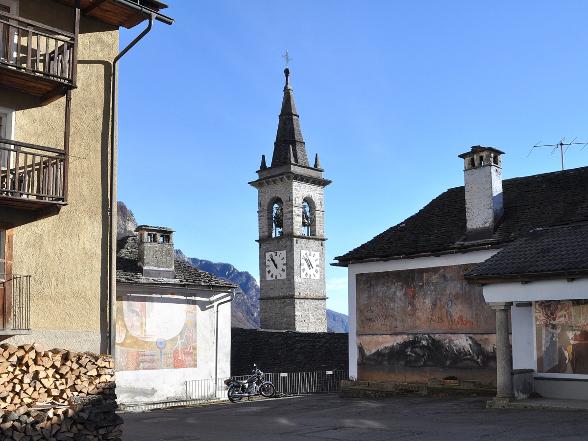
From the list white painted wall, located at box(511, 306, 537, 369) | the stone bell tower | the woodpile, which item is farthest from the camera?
the stone bell tower

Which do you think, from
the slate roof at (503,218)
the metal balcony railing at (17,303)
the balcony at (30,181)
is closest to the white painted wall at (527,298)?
the slate roof at (503,218)

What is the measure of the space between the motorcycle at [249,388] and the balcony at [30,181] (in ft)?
46.7

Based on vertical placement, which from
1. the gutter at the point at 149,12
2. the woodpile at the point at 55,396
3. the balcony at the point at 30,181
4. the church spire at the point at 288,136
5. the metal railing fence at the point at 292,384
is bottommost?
the metal railing fence at the point at 292,384

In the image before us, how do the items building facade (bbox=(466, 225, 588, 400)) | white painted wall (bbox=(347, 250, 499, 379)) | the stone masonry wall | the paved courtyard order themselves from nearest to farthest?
the paved courtyard → building facade (bbox=(466, 225, 588, 400)) → white painted wall (bbox=(347, 250, 499, 379)) → the stone masonry wall

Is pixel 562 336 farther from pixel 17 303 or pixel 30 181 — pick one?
pixel 30 181

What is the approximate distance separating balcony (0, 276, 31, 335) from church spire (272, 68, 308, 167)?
45.1 m

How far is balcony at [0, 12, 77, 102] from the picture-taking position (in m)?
12.0

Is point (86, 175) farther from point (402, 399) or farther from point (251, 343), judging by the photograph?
point (251, 343)

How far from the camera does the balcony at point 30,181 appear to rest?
11836mm

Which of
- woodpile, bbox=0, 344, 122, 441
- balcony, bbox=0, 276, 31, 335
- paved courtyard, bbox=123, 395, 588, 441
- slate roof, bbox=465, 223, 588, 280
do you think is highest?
slate roof, bbox=465, 223, 588, 280

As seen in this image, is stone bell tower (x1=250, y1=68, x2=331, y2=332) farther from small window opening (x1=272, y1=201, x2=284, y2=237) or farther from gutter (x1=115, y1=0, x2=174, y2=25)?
gutter (x1=115, y1=0, x2=174, y2=25)

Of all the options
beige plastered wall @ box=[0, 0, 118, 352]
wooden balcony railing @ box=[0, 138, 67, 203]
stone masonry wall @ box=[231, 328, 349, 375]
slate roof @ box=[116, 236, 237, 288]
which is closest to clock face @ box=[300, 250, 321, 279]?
stone masonry wall @ box=[231, 328, 349, 375]

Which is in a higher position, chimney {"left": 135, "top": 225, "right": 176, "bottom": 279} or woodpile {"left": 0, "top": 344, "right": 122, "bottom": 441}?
chimney {"left": 135, "top": 225, "right": 176, "bottom": 279}

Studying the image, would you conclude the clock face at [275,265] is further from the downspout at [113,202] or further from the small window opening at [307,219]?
the downspout at [113,202]
